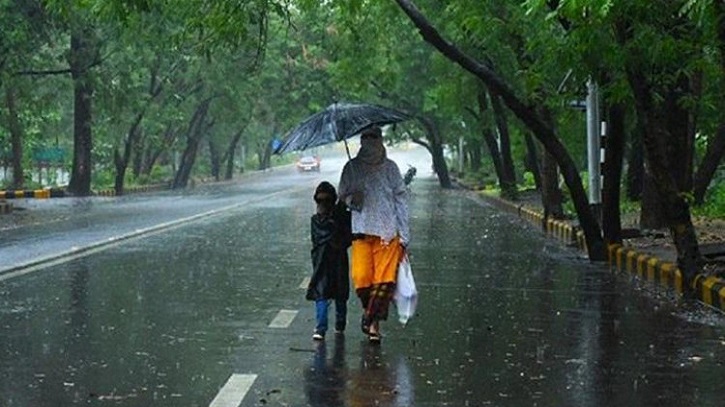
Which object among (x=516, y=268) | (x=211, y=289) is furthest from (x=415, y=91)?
(x=211, y=289)

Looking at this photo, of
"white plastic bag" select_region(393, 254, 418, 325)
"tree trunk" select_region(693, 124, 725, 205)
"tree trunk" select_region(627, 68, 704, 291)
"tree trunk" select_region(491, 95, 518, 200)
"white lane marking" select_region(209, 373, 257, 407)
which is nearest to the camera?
"white lane marking" select_region(209, 373, 257, 407)

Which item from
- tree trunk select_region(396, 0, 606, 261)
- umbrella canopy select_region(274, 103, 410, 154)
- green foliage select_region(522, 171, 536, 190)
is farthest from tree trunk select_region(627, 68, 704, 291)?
green foliage select_region(522, 171, 536, 190)

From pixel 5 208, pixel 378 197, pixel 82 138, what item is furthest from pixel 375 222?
pixel 82 138

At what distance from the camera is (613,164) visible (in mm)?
18172

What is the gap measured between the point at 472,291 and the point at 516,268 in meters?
3.16

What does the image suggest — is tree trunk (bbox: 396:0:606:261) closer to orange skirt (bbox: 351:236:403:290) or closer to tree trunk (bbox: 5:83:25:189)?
orange skirt (bbox: 351:236:403:290)

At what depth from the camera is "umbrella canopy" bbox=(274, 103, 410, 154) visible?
10109mm

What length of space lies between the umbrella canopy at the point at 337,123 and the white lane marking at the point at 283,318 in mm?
1544

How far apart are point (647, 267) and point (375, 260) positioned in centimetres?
685

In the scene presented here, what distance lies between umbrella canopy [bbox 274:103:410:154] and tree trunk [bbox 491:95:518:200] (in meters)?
26.1

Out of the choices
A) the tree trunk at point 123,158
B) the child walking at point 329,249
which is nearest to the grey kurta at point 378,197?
the child walking at point 329,249

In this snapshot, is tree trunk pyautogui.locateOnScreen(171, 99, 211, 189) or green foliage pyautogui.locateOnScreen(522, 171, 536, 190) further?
tree trunk pyautogui.locateOnScreen(171, 99, 211, 189)

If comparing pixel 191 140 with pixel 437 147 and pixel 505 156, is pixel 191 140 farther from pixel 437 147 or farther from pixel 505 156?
pixel 505 156

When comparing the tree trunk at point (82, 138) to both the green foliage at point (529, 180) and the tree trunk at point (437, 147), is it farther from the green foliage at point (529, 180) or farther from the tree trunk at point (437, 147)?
the tree trunk at point (437, 147)
